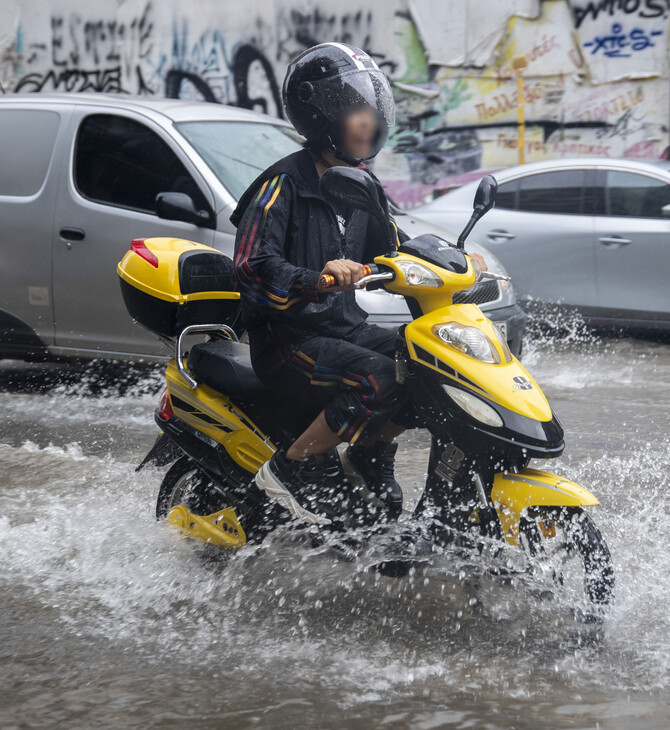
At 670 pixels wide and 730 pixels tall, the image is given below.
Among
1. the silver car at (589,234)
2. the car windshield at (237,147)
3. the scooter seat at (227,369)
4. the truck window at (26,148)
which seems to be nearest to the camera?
the scooter seat at (227,369)

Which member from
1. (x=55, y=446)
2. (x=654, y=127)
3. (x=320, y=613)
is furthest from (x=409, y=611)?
(x=654, y=127)

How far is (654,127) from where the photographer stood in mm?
13180

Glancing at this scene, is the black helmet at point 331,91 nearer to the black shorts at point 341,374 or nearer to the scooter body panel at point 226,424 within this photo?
the black shorts at point 341,374

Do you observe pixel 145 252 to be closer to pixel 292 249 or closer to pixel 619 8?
pixel 292 249

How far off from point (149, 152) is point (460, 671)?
177 inches

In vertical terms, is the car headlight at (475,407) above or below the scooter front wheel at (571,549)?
above

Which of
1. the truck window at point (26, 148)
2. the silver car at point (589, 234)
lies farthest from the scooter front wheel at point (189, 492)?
the silver car at point (589, 234)

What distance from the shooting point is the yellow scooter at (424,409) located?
10.6ft

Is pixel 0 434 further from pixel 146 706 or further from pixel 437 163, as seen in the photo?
pixel 437 163

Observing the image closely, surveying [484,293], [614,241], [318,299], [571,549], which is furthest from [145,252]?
[614,241]

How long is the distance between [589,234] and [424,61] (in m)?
6.29

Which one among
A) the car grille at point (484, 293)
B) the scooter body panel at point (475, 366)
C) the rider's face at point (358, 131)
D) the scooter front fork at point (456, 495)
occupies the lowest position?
the car grille at point (484, 293)

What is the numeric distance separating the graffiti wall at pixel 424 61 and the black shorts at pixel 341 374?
10.5 meters

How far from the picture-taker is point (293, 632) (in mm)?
3545
